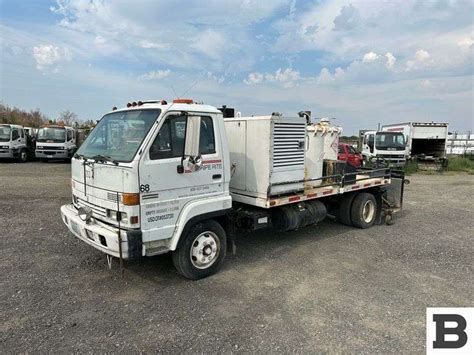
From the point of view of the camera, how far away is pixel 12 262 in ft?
17.1

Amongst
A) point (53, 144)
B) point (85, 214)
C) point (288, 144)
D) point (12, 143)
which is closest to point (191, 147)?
point (85, 214)

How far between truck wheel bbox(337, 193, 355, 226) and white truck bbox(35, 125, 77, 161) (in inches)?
661

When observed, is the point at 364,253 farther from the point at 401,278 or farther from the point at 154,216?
the point at 154,216

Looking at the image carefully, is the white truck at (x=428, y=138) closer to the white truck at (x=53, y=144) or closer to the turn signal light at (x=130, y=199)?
the white truck at (x=53, y=144)

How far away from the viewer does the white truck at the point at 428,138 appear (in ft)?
66.8

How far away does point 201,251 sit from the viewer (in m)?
4.74

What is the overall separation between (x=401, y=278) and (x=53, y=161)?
21845 mm

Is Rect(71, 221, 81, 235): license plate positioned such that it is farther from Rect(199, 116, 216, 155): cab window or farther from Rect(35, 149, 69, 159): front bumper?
Rect(35, 149, 69, 159): front bumper

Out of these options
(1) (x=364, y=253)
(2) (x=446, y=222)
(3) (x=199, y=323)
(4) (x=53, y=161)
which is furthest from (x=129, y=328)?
(4) (x=53, y=161)

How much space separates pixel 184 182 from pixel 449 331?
11.1 ft

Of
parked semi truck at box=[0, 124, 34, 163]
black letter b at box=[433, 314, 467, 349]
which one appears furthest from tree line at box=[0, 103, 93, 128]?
black letter b at box=[433, 314, 467, 349]

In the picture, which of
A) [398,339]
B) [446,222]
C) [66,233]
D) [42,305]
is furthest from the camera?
[446,222]

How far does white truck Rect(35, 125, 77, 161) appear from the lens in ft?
65.9

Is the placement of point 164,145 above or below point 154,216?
above
